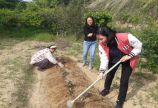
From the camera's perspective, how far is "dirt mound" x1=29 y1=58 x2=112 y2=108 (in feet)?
23.2

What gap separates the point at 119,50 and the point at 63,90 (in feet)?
5.71

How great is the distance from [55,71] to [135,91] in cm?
240

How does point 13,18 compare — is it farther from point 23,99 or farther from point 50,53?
point 23,99

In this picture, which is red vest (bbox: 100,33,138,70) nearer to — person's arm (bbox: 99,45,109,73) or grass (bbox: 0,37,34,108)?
person's arm (bbox: 99,45,109,73)

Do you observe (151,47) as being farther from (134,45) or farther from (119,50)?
(134,45)

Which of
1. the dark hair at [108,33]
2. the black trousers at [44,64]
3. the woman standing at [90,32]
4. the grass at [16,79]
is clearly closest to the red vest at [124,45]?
the dark hair at [108,33]

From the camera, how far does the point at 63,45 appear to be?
14.4 meters

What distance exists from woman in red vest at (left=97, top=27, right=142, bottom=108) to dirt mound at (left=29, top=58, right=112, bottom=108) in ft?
1.96

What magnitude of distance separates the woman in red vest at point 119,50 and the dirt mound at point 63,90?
0.60 m

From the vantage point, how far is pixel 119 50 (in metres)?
6.78

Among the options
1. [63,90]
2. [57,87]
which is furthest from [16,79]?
[63,90]

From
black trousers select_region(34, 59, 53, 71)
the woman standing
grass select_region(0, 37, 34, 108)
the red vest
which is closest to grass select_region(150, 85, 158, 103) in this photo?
the red vest

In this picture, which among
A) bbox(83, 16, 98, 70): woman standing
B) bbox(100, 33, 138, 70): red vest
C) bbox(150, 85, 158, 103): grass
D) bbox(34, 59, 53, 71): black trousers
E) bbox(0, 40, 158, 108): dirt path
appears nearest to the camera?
bbox(100, 33, 138, 70): red vest

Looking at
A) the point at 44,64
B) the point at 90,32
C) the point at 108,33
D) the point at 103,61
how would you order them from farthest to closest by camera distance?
the point at 44,64 → the point at 90,32 → the point at 103,61 → the point at 108,33
